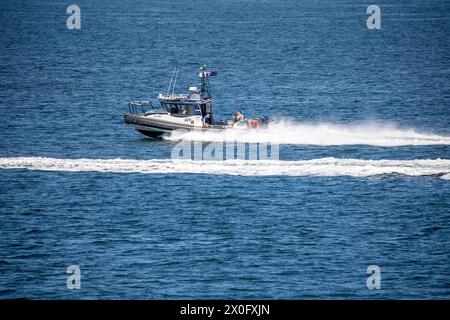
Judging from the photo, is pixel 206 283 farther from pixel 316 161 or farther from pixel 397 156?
pixel 397 156

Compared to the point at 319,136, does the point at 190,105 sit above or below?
above

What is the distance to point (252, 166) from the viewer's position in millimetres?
67000

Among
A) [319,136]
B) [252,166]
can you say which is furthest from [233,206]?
[319,136]

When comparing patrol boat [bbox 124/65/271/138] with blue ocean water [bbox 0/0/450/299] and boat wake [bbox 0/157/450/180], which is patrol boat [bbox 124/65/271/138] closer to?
blue ocean water [bbox 0/0/450/299]

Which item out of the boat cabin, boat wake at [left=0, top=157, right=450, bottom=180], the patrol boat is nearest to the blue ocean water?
boat wake at [left=0, top=157, right=450, bottom=180]

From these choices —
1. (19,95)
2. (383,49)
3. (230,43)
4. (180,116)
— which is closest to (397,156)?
(180,116)

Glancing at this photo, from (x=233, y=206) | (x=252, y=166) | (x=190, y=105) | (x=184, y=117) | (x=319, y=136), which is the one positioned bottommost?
(x=233, y=206)

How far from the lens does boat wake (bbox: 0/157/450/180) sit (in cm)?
6506

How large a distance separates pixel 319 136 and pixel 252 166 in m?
11.7

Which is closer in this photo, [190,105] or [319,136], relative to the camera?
[190,105]

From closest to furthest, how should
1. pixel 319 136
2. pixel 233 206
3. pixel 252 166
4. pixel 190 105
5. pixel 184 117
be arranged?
pixel 233 206 < pixel 252 166 < pixel 190 105 < pixel 184 117 < pixel 319 136

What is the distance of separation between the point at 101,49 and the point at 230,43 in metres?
27.2

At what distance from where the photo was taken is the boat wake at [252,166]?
65.1 m

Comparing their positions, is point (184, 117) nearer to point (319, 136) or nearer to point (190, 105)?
point (190, 105)
